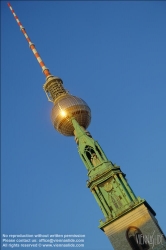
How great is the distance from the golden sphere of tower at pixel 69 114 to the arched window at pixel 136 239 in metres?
25.4

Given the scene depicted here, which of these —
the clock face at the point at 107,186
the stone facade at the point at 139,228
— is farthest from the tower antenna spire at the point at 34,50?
the stone facade at the point at 139,228

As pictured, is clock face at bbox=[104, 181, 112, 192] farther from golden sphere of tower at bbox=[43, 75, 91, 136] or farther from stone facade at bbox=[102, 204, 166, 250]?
golden sphere of tower at bbox=[43, 75, 91, 136]

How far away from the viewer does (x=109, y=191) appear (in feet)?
192

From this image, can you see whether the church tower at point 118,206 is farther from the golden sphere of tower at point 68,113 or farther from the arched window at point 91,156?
the golden sphere of tower at point 68,113

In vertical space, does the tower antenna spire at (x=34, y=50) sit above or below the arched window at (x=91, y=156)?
above

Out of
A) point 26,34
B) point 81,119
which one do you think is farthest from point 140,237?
point 26,34

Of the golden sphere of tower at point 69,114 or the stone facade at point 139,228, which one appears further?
the golden sphere of tower at point 69,114

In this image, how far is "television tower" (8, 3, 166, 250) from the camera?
51250mm

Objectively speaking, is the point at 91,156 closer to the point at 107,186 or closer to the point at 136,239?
the point at 107,186

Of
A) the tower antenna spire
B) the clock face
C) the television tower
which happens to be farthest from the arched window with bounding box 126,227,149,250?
the tower antenna spire

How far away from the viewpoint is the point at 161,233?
171 feet

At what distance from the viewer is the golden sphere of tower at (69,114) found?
71125mm

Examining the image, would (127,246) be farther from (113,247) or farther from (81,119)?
(81,119)

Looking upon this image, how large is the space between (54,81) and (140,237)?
4028 cm
